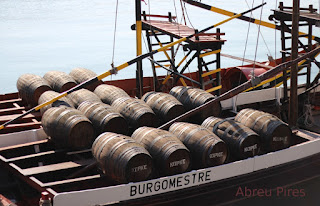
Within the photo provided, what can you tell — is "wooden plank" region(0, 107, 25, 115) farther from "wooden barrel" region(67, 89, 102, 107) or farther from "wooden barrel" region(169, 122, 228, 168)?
"wooden barrel" region(169, 122, 228, 168)

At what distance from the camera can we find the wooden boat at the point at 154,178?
10.4m

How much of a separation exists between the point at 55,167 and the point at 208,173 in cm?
313

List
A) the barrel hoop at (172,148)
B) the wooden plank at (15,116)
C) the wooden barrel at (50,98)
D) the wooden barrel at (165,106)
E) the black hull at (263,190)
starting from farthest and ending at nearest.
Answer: the wooden plank at (15,116), the wooden barrel at (50,98), the wooden barrel at (165,106), the black hull at (263,190), the barrel hoop at (172,148)

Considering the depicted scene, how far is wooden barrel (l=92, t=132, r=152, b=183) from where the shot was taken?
10.1 m

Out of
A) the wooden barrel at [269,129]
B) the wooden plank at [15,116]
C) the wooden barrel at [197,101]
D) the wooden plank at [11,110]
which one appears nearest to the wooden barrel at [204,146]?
the wooden barrel at [269,129]

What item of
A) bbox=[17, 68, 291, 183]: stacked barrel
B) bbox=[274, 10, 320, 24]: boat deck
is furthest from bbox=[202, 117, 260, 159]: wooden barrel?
bbox=[274, 10, 320, 24]: boat deck

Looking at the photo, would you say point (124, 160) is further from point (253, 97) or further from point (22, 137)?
point (253, 97)

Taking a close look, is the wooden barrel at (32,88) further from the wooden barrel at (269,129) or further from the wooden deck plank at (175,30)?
the wooden barrel at (269,129)

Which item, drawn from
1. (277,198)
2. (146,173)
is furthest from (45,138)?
(277,198)

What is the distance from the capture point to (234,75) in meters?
18.3

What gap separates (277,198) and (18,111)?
710 cm

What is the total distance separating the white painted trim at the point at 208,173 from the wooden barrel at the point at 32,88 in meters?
5.48

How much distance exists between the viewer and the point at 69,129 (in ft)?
38.0

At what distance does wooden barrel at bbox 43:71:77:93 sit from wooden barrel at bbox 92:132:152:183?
182 inches
